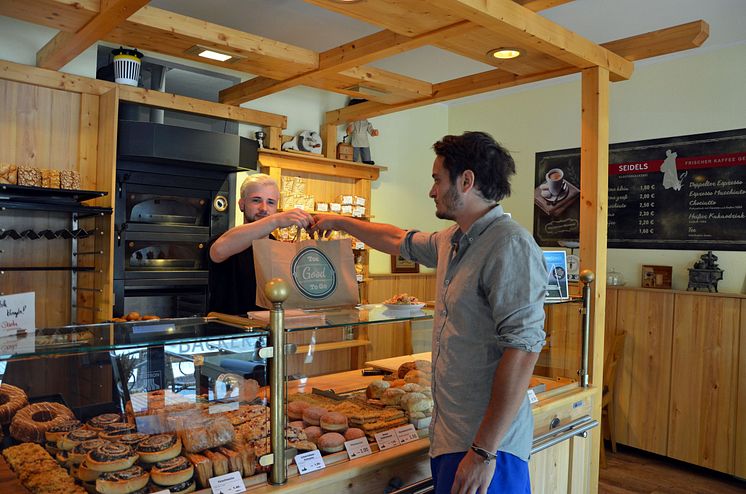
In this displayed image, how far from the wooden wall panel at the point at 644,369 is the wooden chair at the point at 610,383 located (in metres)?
0.04

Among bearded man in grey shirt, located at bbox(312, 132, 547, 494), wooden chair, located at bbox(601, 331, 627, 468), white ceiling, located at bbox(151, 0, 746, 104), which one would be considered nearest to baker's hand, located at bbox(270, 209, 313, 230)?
bearded man in grey shirt, located at bbox(312, 132, 547, 494)

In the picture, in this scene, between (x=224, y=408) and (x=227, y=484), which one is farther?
(x=224, y=408)

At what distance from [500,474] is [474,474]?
0.11m

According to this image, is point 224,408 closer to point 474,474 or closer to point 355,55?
point 474,474

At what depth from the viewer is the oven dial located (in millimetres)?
4406

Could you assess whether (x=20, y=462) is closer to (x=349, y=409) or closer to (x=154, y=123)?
(x=349, y=409)

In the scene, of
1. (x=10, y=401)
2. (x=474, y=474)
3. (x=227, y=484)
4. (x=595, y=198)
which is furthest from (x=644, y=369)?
(x=10, y=401)

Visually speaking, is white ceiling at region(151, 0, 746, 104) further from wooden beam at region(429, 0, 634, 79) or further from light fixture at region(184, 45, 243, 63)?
wooden beam at region(429, 0, 634, 79)

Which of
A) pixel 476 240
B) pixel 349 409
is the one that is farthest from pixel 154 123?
pixel 476 240

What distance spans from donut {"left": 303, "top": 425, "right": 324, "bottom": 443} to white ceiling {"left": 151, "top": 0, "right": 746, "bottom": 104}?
2.68 meters

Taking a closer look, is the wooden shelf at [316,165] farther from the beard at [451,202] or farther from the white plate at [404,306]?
the beard at [451,202]

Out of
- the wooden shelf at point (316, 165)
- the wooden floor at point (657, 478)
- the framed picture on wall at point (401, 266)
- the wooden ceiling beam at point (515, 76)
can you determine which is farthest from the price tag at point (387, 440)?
the framed picture on wall at point (401, 266)

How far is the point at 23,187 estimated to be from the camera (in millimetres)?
3234

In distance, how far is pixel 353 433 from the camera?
1.88 meters
